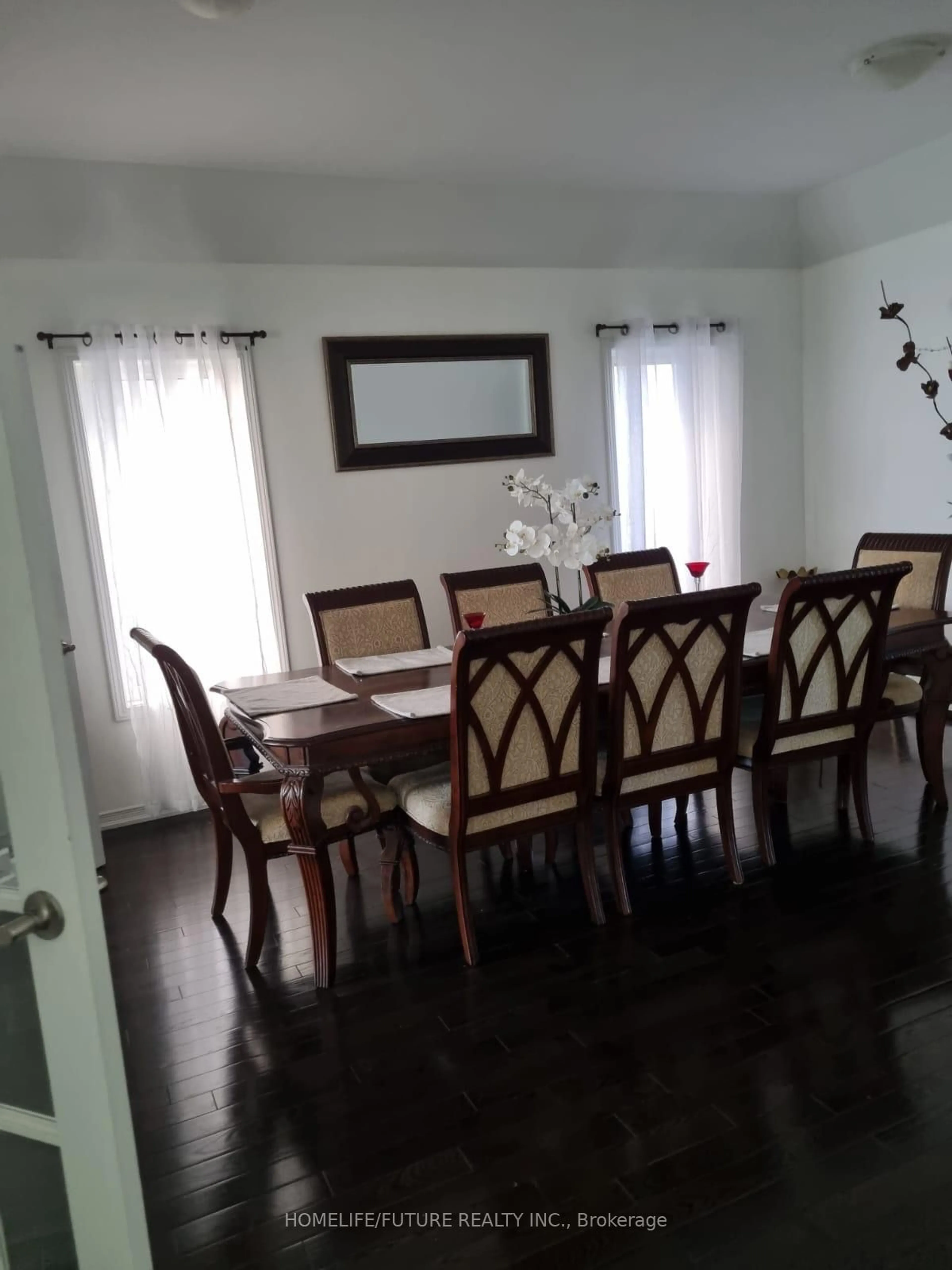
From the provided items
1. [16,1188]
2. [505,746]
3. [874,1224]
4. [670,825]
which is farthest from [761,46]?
[16,1188]

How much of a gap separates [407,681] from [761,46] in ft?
7.94

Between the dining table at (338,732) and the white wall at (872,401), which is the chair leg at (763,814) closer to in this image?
the dining table at (338,732)

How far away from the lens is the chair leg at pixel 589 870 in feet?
8.75

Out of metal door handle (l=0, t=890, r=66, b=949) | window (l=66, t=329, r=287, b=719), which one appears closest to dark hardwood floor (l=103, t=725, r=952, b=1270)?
metal door handle (l=0, t=890, r=66, b=949)

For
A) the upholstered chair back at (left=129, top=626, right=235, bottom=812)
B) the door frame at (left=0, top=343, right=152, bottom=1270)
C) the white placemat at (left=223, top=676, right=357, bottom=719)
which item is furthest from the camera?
the white placemat at (left=223, top=676, right=357, bottom=719)

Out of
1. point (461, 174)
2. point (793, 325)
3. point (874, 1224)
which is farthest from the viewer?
point (793, 325)

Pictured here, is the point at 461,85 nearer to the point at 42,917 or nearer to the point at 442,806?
the point at 442,806

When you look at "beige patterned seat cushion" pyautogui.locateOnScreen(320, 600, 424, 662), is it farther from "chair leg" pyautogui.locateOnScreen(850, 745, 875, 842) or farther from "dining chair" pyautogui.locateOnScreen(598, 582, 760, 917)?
"chair leg" pyautogui.locateOnScreen(850, 745, 875, 842)

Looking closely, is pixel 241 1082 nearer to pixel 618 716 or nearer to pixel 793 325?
pixel 618 716

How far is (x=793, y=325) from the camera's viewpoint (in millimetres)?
5109

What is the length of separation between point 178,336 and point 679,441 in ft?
8.38

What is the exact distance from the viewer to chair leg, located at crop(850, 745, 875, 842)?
3088 millimetres

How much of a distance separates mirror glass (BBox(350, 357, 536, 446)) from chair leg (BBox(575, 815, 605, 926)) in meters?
2.29

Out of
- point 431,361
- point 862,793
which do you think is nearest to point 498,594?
point 431,361
